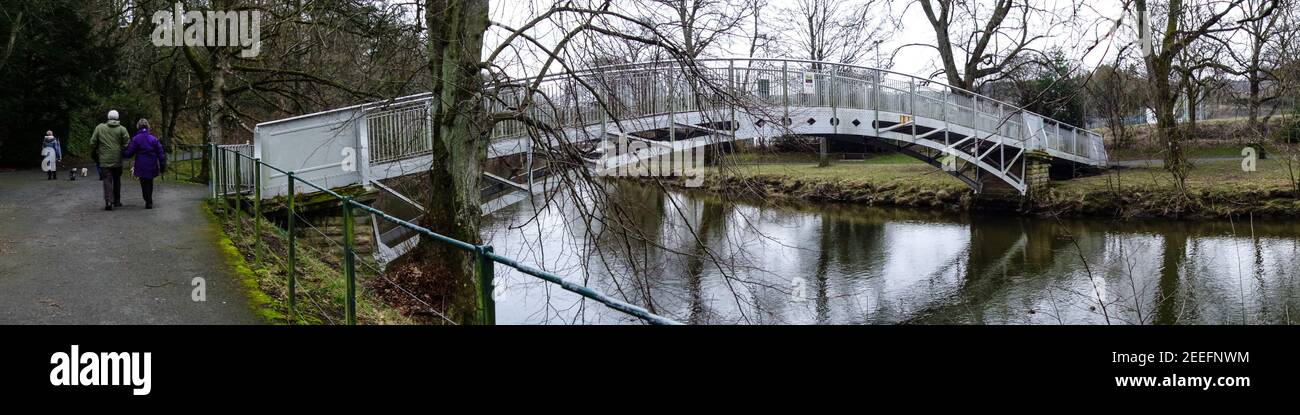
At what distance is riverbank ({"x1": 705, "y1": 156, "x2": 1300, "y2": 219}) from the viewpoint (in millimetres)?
20078

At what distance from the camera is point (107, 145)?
459 inches

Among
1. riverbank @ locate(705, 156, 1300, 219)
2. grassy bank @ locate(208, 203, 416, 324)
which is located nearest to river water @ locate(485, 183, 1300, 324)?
riverbank @ locate(705, 156, 1300, 219)

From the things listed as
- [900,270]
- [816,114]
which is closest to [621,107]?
[900,270]

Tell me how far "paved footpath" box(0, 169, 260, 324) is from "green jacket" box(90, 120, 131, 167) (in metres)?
0.66

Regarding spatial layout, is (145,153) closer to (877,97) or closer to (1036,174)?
(877,97)

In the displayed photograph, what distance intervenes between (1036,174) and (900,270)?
9.59m

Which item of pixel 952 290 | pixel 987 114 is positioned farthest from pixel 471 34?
pixel 987 114

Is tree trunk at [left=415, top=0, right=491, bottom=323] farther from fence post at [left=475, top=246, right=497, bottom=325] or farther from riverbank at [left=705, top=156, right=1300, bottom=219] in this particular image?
riverbank at [left=705, top=156, right=1300, bottom=219]

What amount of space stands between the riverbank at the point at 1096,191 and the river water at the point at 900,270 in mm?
681

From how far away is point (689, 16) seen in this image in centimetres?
916

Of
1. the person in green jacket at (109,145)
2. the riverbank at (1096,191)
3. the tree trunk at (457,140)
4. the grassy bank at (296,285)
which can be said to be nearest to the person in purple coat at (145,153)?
the person in green jacket at (109,145)

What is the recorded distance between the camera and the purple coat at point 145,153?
1176cm
